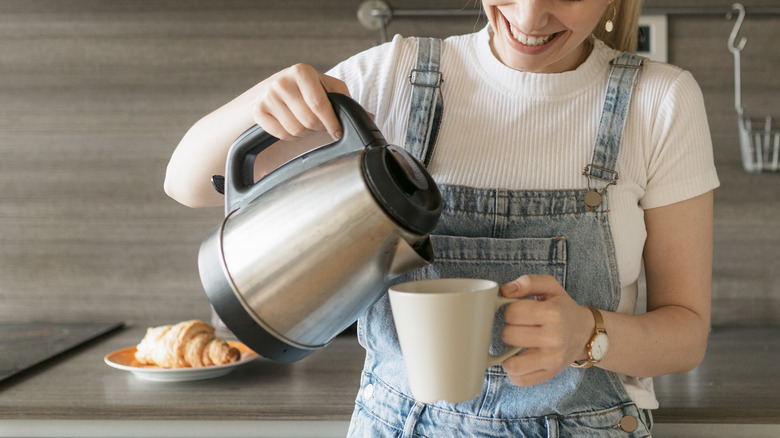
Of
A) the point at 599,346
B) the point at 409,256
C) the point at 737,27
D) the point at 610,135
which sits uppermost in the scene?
the point at 737,27

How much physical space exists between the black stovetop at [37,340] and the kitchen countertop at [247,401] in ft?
0.16

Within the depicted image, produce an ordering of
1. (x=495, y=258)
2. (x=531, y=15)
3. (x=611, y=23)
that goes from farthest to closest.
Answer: (x=611, y=23) → (x=495, y=258) → (x=531, y=15)

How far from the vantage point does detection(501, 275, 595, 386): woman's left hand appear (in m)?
0.68

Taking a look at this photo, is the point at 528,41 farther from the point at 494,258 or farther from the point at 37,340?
the point at 37,340

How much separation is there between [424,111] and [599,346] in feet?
1.09

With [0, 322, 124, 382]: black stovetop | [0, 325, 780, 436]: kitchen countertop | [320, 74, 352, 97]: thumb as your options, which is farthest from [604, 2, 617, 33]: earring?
[0, 322, 124, 382]: black stovetop

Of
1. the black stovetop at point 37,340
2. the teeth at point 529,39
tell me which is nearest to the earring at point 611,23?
the teeth at point 529,39

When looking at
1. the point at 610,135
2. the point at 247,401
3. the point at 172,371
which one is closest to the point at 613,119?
the point at 610,135

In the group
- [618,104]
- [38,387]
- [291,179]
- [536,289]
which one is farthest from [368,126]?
[38,387]

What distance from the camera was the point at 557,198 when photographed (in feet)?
2.88

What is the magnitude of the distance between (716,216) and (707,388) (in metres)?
0.52

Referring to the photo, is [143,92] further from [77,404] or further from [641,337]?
[641,337]

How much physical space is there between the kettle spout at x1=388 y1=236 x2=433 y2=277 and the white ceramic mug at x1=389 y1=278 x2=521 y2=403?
0.02 meters

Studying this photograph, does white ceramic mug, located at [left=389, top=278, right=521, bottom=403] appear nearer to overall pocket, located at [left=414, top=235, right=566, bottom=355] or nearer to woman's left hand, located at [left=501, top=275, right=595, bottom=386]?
woman's left hand, located at [left=501, top=275, right=595, bottom=386]
